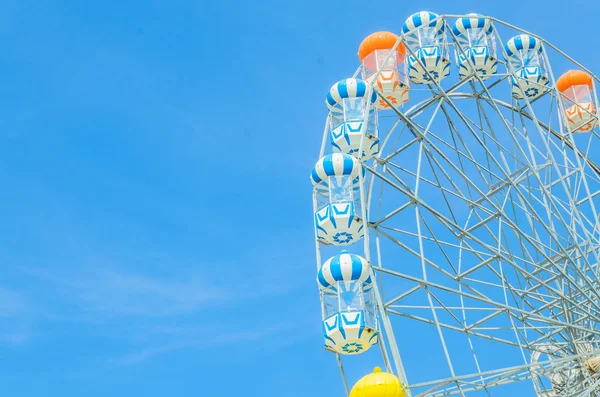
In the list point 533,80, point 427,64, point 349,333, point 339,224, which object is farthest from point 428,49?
point 349,333

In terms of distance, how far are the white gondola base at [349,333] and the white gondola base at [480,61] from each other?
8.48 m

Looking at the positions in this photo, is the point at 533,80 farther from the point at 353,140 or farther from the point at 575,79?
the point at 353,140

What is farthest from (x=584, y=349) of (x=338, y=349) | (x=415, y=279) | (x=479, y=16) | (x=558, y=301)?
(x=479, y=16)

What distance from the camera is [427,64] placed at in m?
21.2

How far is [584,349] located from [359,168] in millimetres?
7084

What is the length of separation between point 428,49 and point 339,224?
6004 millimetres

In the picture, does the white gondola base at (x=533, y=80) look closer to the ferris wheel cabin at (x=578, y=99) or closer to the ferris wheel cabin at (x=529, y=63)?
the ferris wheel cabin at (x=529, y=63)

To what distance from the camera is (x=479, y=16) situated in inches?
869

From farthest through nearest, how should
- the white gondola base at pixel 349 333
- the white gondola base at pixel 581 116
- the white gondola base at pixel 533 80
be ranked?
the white gondola base at pixel 581 116
the white gondola base at pixel 533 80
the white gondola base at pixel 349 333

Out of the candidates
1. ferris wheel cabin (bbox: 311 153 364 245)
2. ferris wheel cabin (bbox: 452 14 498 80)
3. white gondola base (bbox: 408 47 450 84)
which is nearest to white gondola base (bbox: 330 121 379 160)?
ferris wheel cabin (bbox: 311 153 364 245)

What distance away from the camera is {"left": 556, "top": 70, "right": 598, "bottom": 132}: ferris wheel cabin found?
997 inches

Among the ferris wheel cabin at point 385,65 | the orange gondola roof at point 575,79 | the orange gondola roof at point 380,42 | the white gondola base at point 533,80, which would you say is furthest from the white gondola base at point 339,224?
the orange gondola roof at point 575,79

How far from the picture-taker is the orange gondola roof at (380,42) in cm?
2170

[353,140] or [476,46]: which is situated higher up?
[476,46]
